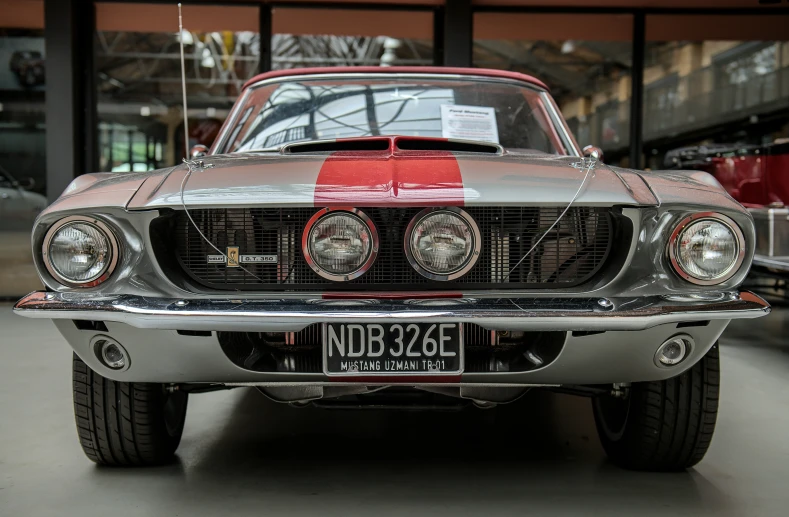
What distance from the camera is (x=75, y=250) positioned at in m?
2.12

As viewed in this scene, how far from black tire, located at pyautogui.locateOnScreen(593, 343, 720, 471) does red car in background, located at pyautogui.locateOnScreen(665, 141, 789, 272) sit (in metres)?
2.85

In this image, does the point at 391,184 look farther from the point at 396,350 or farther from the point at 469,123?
the point at 469,123

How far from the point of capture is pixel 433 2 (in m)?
7.40

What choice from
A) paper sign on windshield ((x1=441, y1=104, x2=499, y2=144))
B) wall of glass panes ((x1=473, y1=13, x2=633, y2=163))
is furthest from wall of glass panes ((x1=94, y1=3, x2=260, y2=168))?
paper sign on windshield ((x1=441, y1=104, x2=499, y2=144))

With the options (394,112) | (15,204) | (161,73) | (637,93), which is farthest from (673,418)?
(161,73)

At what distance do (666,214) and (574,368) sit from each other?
1.58 feet

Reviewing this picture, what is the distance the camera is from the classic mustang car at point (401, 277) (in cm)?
200

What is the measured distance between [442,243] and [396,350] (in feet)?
1.02

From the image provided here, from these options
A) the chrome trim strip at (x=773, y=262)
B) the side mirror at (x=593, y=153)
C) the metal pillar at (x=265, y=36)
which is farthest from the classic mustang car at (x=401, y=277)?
the metal pillar at (x=265, y=36)

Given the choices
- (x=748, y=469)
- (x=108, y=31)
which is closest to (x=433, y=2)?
(x=108, y=31)

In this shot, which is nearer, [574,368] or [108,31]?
[574,368]

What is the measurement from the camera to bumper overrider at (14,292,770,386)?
1.94 meters

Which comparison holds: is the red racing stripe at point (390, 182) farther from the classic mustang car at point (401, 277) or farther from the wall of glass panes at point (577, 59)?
the wall of glass panes at point (577, 59)

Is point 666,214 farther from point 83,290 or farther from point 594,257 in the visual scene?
point 83,290
